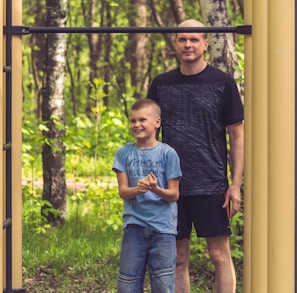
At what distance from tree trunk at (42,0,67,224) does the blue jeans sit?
4.51 metres

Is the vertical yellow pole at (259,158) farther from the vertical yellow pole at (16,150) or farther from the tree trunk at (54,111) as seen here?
the tree trunk at (54,111)

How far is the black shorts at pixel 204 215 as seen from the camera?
22.5ft

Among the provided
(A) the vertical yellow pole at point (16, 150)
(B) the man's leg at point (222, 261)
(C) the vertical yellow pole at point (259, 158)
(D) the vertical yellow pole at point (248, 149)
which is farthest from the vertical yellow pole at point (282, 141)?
(A) the vertical yellow pole at point (16, 150)

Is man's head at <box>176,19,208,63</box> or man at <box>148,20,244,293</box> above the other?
man's head at <box>176,19,208,63</box>

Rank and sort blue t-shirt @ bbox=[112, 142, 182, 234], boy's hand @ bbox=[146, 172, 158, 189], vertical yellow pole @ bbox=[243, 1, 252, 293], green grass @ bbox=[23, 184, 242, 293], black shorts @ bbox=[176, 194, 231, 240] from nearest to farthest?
vertical yellow pole @ bbox=[243, 1, 252, 293]
boy's hand @ bbox=[146, 172, 158, 189]
blue t-shirt @ bbox=[112, 142, 182, 234]
black shorts @ bbox=[176, 194, 231, 240]
green grass @ bbox=[23, 184, 242, 293]

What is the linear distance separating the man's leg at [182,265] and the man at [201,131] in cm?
7

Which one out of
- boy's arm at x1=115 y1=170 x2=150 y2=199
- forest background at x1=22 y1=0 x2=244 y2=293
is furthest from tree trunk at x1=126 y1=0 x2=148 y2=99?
boy's arm at x1=115 y1=170 x2=150 y2=199

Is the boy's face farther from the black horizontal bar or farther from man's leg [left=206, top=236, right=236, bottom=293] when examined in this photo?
man's leg [left=206, top=236, right=236, bottom=293]

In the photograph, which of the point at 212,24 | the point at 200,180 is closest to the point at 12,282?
the point at 200,180

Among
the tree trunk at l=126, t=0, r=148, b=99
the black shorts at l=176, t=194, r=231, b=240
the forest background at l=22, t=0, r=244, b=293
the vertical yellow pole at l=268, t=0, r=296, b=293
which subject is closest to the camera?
the vertical yellow pole at l=268, t=0, r=296, b=293

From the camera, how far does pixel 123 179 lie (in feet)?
21.1

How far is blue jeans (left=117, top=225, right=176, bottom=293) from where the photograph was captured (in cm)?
641

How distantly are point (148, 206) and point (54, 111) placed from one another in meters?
4.86

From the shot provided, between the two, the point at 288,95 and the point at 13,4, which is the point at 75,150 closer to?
the point at 13,4
